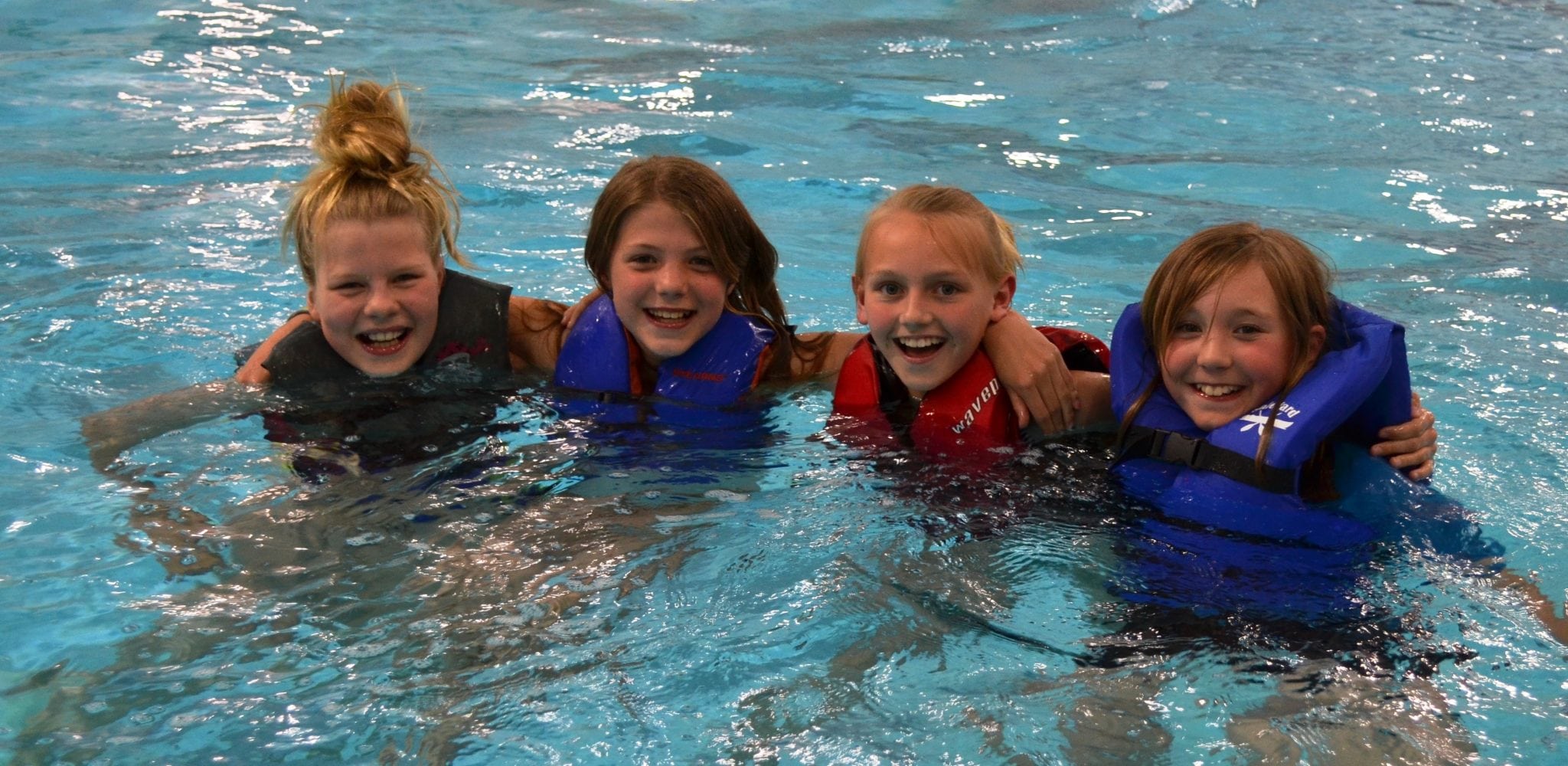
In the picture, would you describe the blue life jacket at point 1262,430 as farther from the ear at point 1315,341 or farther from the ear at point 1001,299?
the ear at point 1001,299

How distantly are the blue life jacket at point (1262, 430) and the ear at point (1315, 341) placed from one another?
0.02 m

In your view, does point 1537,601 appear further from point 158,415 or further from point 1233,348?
point 158,415

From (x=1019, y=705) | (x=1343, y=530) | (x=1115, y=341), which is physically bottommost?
(x=1019, y=705)

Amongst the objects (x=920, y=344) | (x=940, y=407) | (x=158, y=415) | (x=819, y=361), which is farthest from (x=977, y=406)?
(x=158, y=415)

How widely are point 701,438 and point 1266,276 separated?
1.62 meters

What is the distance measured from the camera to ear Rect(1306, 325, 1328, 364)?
11.3 feet

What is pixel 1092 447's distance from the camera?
388 cm

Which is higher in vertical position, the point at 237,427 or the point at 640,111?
the point at 640,111

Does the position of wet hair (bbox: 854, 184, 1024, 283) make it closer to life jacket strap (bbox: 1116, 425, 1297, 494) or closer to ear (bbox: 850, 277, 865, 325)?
ear (bbox: 850, 277, 865, 325)

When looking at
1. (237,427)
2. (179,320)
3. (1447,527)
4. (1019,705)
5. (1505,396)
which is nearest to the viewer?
(1019,705)

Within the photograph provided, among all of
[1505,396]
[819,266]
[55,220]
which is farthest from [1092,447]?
[55,220]

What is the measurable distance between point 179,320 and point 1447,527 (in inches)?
181

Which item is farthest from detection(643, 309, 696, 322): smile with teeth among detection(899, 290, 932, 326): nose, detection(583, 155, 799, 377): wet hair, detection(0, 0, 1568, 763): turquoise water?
detection(899, 290, 932, 326): nose

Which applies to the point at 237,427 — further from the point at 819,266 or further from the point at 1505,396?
the point at 1505,396
